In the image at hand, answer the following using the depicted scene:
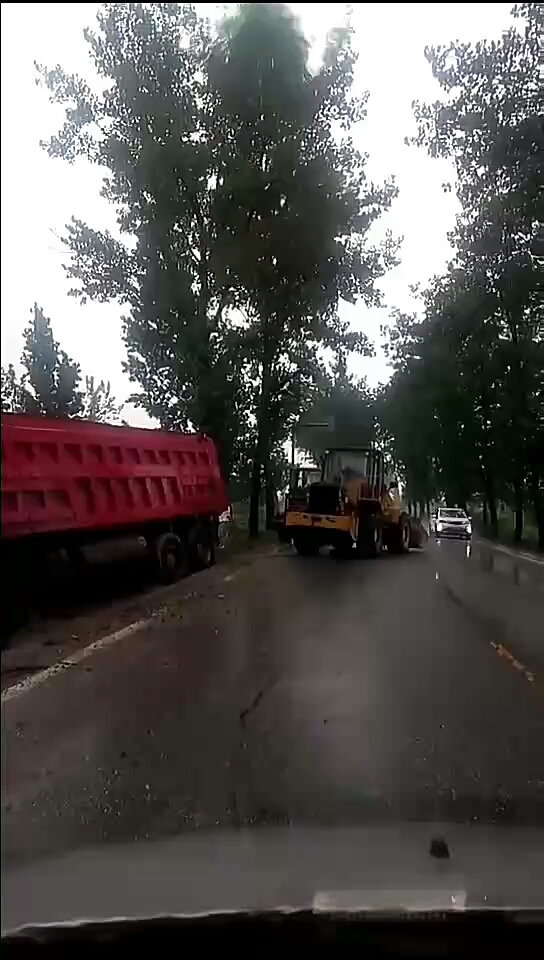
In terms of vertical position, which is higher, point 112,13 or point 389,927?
point 112,13

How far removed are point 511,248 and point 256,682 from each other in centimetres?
646

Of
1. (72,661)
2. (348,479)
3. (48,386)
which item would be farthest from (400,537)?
(48,386)

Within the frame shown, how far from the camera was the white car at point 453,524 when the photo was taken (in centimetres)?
4550

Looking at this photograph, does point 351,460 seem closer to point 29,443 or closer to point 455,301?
point 455,301

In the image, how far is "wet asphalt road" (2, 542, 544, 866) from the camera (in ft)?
18.9

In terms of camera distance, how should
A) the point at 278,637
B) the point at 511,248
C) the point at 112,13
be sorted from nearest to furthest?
the point at 112,13, the point at 278,637, the point at 511,248

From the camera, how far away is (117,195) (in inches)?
306

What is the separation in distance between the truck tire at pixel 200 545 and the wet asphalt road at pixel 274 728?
91 cm

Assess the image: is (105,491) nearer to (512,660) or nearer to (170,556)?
(512,660)

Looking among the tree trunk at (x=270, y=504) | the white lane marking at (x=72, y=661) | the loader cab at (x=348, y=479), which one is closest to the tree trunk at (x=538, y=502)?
the loader cab at (x=348, y=479)

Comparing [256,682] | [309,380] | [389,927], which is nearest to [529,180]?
[309,380]

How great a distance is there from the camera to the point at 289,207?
9.26 metres

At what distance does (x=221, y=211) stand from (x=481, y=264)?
15.4 ft

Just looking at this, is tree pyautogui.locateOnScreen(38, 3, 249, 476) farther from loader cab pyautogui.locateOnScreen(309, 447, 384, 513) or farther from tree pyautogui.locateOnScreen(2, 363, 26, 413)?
loader cab pyautogui.locateOnScreen(309, 447, 384, 513)
